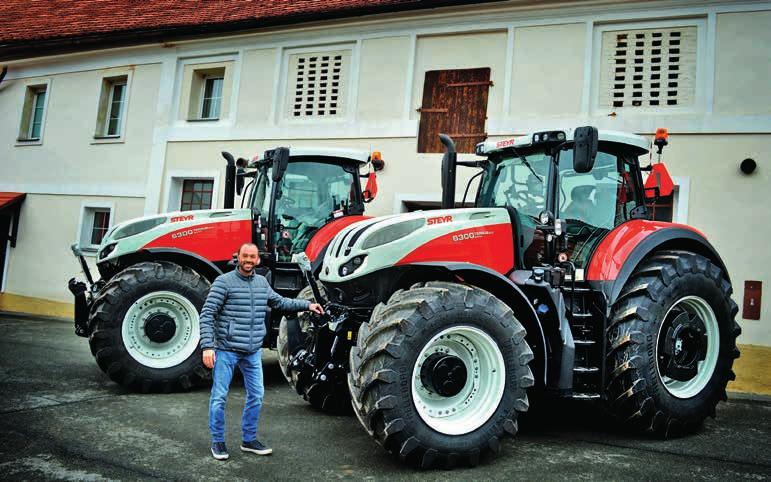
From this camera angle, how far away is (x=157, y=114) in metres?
13.8

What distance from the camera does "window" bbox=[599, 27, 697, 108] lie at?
9680 mm

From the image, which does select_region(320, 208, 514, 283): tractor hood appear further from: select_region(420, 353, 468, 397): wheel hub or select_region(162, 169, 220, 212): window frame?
select_region(162, 169, 220, 212): window frame

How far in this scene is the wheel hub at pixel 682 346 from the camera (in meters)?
5.41

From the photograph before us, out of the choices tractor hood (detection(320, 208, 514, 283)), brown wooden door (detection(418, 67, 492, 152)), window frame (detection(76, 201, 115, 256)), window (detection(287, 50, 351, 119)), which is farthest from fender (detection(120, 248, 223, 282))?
window frame (detection(76, 201, 115, 256))

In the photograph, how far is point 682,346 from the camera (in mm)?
5508

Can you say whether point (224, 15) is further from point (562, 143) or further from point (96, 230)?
point (562, 143)

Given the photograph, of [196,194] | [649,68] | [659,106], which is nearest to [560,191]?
[659,106]

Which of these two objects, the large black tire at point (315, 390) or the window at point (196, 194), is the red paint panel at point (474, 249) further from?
the window at point (196, 194)

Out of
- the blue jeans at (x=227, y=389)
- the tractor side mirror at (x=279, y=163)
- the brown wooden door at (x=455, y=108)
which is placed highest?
the brown wooden door at (x=455, y=108)

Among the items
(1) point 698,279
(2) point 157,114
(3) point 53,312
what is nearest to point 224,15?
(2) point 157,114

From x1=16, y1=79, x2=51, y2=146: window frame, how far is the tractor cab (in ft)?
43.8

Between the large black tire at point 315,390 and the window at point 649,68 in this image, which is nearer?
the large black tire at point 315,390

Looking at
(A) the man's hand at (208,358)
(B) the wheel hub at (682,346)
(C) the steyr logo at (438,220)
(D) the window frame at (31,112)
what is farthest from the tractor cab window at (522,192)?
(D) the window frame at (31,112)

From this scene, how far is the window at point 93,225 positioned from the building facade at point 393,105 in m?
0.03
